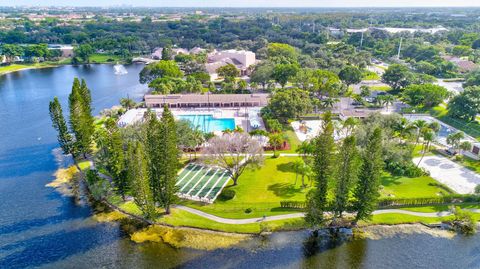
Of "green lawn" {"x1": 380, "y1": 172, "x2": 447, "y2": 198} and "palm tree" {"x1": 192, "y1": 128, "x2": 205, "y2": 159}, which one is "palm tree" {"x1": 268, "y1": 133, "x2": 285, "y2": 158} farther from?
"green lawn" {"x1": 380, "y1": 172, "x2": 447, "y2": 198}

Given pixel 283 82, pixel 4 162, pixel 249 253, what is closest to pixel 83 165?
pixel 4 162

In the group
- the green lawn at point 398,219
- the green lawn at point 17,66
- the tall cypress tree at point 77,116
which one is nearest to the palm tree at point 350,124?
the green lawn at point 398,219

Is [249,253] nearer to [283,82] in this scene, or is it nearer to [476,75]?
[283,82]

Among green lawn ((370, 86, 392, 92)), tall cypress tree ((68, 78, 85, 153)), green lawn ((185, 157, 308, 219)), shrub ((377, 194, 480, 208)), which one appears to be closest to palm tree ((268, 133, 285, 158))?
green lawn ((185, 157, 308, 219))

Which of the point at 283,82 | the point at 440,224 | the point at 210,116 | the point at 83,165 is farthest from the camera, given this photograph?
the point at 283,82

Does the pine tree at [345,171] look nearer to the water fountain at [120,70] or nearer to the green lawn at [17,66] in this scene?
the water fountain at [120,70]

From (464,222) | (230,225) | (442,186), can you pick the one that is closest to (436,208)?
(464,222)
